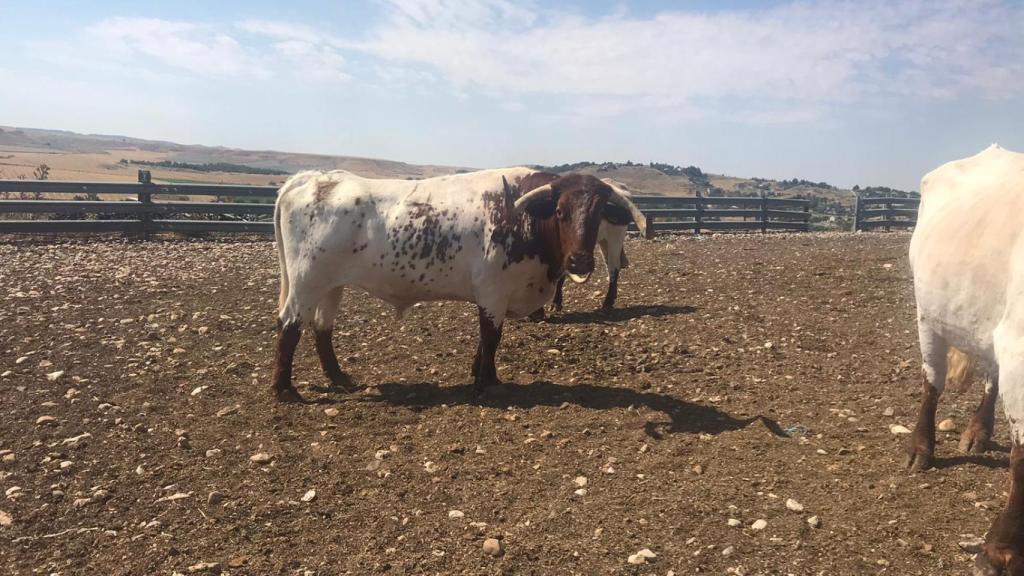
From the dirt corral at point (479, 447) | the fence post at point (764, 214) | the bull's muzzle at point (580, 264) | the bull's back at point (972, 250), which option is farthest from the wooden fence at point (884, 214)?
the bull's back at point (972, 250)

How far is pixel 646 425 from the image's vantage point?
19.5ft

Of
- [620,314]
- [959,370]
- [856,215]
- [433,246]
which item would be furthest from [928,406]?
[856,215]

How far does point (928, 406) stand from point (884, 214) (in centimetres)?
3004

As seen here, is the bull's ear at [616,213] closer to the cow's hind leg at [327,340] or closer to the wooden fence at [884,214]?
the cow's hind leg at [327,340]

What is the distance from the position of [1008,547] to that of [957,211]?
6.72ft

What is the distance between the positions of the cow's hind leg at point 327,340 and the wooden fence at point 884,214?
28392mm

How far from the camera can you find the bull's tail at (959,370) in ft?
17.1

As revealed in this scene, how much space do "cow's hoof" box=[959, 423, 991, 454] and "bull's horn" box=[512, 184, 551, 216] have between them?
13.0ft

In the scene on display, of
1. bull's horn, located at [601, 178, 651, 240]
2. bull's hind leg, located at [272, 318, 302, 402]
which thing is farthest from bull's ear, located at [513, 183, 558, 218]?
bull's hind leg, located at [272, 318, 302, 402]

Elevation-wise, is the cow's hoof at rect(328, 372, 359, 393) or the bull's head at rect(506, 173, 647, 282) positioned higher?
the bull's head at rect(506, 173, 647, 282)

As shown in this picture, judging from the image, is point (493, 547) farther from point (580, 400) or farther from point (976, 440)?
point (976, 440)

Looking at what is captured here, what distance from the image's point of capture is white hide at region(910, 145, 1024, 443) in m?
3.57

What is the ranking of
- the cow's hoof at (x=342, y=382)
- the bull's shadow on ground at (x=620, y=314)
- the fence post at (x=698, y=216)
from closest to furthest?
the cow's hoof at (x=342, y=382) → the bull's shadow on ground at (x=620, y=314) → the fence post at (x=698, y=216)

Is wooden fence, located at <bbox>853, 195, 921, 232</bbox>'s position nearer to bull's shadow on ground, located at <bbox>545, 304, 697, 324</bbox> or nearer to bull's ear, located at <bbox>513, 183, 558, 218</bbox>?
bull's shadow on ground, located at <bbox>545, 304, 697, 324</bbox>
